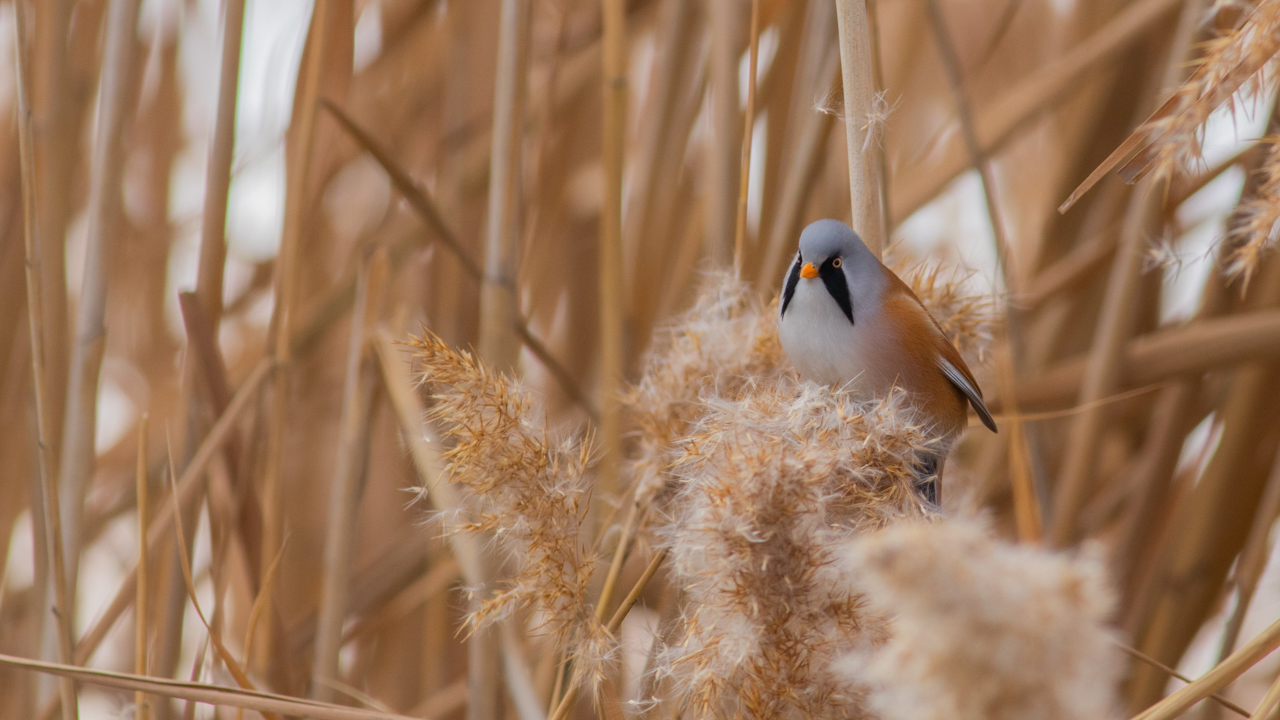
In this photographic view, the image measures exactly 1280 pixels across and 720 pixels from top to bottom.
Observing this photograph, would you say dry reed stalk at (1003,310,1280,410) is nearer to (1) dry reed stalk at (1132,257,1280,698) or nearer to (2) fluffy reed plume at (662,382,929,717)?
(1) dry reed stalk at (1132,257,1280,698)

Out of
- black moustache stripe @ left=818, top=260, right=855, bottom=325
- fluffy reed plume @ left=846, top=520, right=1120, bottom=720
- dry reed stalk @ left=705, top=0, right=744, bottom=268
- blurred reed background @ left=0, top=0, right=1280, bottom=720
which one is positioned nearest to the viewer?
fluffy reed plume @ left=846, top=520, right=1120, bottom=720

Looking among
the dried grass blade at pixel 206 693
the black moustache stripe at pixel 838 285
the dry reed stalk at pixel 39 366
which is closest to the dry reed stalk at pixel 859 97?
the black moustache stripe at pixel 838 285

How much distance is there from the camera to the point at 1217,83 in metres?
0.52

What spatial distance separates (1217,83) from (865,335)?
0.37m

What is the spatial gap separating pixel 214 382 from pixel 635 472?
0.42 metres

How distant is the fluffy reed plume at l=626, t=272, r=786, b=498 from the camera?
786 mm

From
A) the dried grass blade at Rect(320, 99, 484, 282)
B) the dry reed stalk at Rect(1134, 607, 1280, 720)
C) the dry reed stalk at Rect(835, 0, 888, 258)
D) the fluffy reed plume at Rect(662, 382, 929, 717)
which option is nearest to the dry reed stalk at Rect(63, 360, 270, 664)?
the dried grass blade at Rect(320, 99, 484, 282)

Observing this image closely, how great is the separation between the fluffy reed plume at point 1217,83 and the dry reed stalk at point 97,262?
2.84ft

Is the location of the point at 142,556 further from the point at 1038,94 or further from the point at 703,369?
the point at 1038,94

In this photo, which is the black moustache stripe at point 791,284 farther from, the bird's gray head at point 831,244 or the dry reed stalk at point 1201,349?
the dry reed stalk at point 1201,349

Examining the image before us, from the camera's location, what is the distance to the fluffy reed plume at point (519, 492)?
60cm

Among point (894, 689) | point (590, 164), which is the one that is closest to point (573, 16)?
point (590, 164)

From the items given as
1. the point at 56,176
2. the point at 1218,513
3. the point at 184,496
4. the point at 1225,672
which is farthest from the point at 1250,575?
the point at 56,176

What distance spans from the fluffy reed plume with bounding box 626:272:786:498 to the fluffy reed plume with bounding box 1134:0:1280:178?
1.16ft
